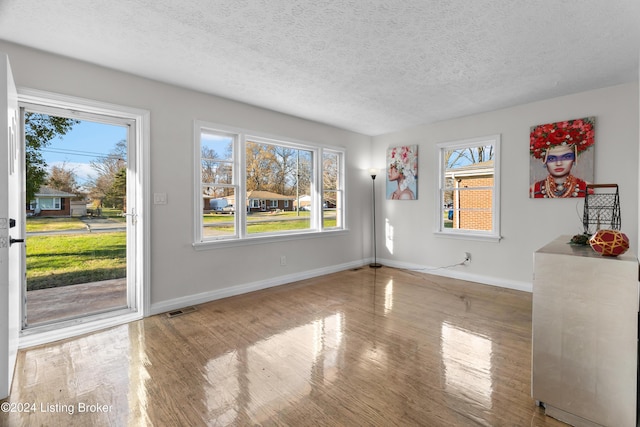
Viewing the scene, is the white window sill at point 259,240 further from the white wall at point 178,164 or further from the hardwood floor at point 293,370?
the hardwood floor at point 293,370

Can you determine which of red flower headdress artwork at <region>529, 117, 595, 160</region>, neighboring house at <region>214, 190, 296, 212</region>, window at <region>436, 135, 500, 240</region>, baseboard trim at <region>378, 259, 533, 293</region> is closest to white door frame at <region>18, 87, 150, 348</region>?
neighboring house at <region>214, 190, 296, 212</region>

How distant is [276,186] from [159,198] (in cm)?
174

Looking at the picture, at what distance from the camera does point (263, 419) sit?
5.49ft

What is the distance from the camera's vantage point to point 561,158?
3.69 meters

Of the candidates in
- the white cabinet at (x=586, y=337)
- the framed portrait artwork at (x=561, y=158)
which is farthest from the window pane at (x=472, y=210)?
the white cabinet at (x=586, y=337)

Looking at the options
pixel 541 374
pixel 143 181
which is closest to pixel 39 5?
pixel 143 181

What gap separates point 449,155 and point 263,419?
15.0 ft

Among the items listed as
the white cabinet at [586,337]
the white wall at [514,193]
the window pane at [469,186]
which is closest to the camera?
the white cabinet at [586,337]

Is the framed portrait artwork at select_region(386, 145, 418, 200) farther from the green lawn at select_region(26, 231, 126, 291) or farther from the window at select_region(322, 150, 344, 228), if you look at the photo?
the green lawn at select_region(26, 231, 126, 291)

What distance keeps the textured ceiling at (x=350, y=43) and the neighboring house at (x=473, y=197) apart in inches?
47.5

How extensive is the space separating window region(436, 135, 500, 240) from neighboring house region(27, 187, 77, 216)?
16.1 ft

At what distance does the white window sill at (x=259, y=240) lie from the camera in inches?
144

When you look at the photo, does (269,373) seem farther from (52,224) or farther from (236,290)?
(52,224)

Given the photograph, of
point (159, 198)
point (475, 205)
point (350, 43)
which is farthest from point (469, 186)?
point (159, 198)
